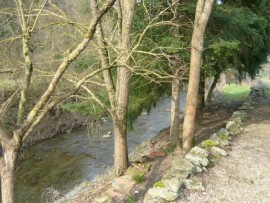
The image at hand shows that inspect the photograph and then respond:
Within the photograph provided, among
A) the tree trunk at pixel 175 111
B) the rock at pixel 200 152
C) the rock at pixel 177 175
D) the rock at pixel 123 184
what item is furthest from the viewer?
the tree trunk at pixel 175 111

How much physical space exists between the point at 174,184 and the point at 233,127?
4620mm

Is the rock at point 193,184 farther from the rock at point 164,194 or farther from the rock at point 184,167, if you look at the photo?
the rock at point 164,194

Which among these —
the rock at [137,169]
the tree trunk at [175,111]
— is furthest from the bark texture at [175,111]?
the rock at [137,169]

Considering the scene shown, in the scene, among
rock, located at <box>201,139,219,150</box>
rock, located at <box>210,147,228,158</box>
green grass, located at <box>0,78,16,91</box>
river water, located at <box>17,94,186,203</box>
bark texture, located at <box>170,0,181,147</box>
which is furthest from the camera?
river water, located at <box>17,94,186,203</box>

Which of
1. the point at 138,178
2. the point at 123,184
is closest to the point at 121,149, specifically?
the point at 138,178

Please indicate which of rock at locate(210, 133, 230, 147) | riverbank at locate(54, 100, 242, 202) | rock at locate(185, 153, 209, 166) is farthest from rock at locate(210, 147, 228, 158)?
riverbank at locate(54, 100, 242, 202)

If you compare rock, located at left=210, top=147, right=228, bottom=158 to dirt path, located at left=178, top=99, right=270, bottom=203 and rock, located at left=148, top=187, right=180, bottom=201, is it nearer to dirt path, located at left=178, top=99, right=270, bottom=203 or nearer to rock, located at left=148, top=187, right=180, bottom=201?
dirt path, located at left=178, top=99, right=270, bottom=203

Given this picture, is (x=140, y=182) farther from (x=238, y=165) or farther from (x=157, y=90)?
(x=157, y=90)

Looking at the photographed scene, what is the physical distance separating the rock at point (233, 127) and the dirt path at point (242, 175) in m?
0.21

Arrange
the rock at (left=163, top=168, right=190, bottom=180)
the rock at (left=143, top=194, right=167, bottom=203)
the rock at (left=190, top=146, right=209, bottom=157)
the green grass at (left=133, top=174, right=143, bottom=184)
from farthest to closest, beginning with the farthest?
the rock at (left=190, top=146, right=209, bottom=157) → the green grass at (left=133, top=174, right=143, bottom=184) → the rock at (left=163, top=168, right=190, bottom=180) → the rock at (left=143, top=194, right=167, bottom=203)

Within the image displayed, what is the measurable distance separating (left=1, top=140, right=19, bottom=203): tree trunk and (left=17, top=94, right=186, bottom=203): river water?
4.96 m

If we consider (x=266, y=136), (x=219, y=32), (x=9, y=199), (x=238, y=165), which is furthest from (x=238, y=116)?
(x=9, y=199)

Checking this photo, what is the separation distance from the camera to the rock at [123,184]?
6754 mm

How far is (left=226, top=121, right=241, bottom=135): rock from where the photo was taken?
32.1 feet
